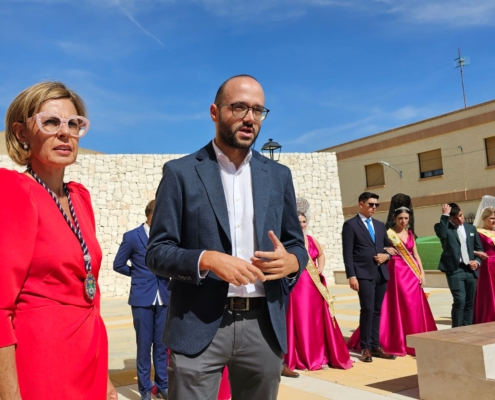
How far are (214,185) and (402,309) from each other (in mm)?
5492

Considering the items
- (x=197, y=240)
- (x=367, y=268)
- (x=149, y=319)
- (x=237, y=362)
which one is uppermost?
(x=197, y=240)

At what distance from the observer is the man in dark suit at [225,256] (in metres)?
2.13

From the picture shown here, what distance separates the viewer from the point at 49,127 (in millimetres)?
1873

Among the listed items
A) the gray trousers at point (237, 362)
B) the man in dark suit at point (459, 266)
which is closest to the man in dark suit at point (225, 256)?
the gray trousers at point (237, 362)

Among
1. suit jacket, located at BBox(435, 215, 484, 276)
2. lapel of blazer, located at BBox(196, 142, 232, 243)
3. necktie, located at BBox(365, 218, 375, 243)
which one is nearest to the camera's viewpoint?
lapel of blazer, located at BBox(196, 142, 232, 243)

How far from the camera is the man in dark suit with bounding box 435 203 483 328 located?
25.2ft

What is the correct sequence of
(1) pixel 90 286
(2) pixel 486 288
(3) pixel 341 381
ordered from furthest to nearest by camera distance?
(2) pixel 486 288
(3) pixel 341 381
(1) pixel 90 286

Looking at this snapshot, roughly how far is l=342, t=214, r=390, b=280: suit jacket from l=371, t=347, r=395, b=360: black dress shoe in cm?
89

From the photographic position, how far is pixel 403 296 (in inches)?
280

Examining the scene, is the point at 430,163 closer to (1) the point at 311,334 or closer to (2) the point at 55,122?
(1) the point at 311,334

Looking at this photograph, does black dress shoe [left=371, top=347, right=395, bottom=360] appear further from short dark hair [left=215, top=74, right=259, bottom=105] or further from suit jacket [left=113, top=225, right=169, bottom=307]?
short dark hair [left=215, top=74, right=259, bottom=105]

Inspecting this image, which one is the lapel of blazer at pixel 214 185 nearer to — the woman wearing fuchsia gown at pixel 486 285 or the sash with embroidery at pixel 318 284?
the sash with embroidery at pixel 318 284

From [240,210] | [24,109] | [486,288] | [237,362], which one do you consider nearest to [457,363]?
[237,362]

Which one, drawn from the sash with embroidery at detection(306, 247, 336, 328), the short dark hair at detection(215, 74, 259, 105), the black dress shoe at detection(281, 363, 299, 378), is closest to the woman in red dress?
the short dark hair at detection(215, 74, 259, 105)
